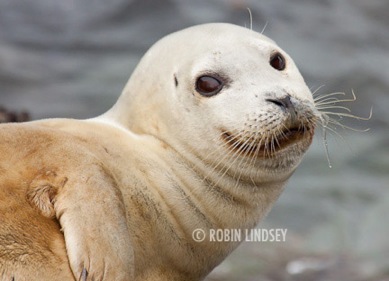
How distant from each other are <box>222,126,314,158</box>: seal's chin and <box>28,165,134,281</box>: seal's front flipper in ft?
2.69

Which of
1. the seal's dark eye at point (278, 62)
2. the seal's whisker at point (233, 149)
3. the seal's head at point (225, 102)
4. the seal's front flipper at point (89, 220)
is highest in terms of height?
the seal's dark eye at point (278, 62)

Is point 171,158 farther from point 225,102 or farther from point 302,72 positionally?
point 302,72

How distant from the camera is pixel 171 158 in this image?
18.2ft

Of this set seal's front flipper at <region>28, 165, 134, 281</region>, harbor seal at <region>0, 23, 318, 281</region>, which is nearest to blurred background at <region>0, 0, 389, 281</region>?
harbor seal at <region>0, 23, 318, 281</region>

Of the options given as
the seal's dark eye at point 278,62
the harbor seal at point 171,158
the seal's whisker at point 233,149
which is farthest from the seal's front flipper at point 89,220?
the seal's dark eye at point 278,62

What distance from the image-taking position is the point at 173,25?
46.0 ft

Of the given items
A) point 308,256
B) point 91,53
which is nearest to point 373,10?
point 91,53

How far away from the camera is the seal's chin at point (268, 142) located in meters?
5.29

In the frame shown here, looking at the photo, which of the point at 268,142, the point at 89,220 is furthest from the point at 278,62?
the point at 89,220

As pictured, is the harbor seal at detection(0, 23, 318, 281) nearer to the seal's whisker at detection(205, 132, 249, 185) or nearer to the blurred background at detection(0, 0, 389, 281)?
the seal's whisker at detection(205, 132, 249, 185)

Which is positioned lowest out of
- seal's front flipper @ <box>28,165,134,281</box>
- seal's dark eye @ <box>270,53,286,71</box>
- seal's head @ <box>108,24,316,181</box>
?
seal's front flipper @ <box>28,165,134,281</box>

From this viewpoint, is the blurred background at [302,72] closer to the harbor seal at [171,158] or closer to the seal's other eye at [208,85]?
the harbor seal at [171,158]

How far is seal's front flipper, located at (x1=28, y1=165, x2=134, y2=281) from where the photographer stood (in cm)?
463

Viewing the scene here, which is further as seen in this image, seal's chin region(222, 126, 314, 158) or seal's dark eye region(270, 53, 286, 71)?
seal's dark eye region(270, 53, 286, 71)
